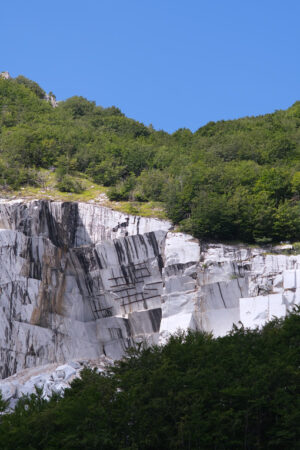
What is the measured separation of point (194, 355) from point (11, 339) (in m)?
10.4

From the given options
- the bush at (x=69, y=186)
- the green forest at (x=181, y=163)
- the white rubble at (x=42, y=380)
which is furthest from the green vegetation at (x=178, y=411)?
the bush at (x=69, y=186)

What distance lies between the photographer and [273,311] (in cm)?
3052

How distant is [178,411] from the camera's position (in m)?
20.9

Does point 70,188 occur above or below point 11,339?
above

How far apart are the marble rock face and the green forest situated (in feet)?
5.59

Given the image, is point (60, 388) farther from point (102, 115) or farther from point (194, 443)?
point (102, 115)

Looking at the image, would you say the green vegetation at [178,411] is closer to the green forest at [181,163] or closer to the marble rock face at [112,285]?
the marble rock face at [112,285]

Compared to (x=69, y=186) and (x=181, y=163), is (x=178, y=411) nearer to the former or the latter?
(x=69, y=186)

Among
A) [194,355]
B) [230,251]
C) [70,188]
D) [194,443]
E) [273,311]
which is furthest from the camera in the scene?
[70,188]

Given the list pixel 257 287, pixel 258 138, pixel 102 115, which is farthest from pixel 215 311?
pixel 102 115

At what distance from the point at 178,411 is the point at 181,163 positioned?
81.0 ft

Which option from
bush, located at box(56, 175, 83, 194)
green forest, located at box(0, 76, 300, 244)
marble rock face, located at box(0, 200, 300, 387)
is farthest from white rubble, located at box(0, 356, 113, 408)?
bush, located at box(56, 175, 83, 194)

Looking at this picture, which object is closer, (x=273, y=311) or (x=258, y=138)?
(x=273, y=311)

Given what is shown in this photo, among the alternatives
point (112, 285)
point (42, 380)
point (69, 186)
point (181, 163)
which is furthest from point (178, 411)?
point (181, 163)
